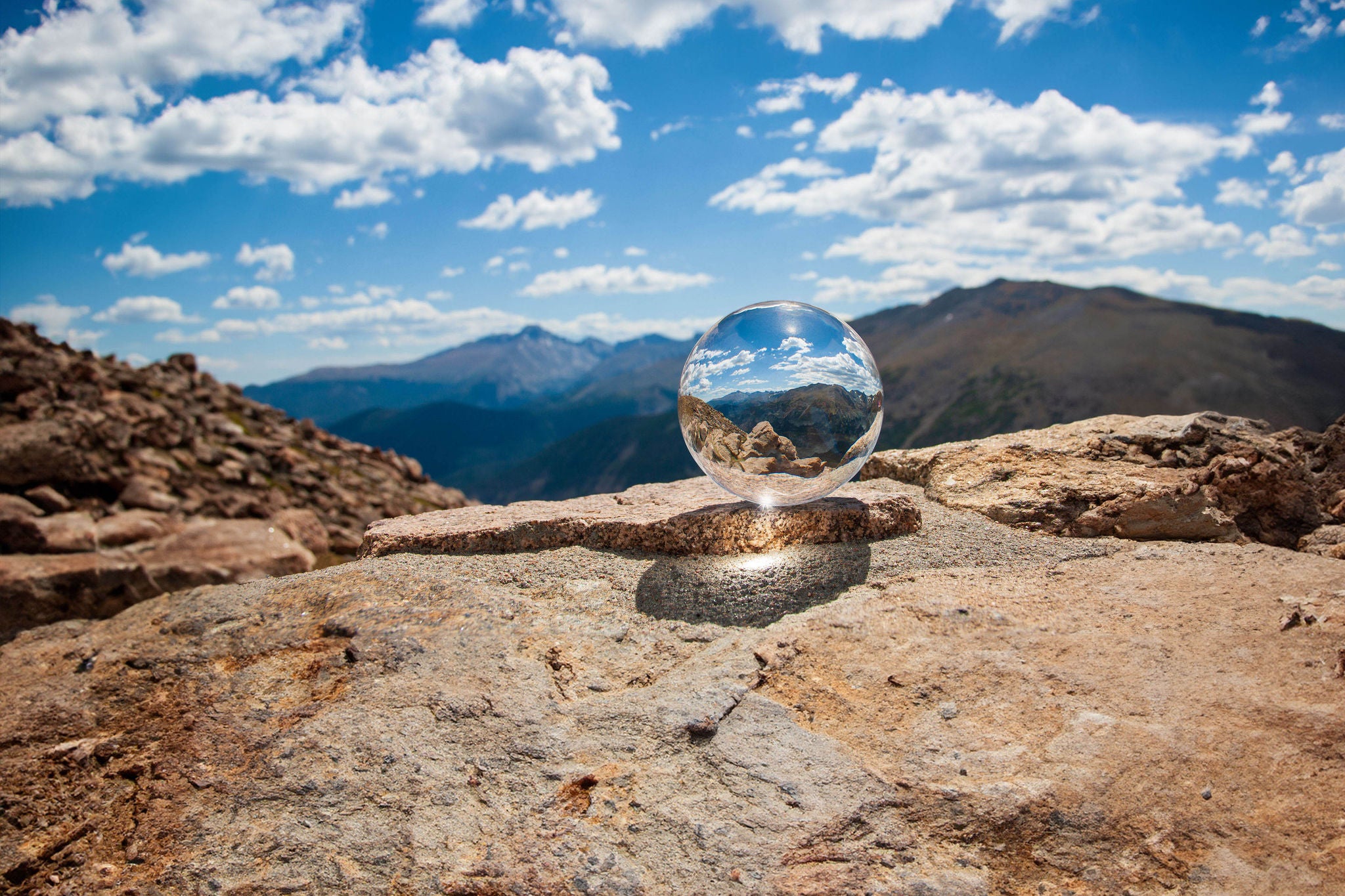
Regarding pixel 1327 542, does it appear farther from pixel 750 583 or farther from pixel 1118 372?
pixel 1118 372

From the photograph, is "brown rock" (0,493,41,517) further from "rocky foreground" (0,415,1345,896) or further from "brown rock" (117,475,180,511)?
"rocky foreground" (0,415,1345,896)

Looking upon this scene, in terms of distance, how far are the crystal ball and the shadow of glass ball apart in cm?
54

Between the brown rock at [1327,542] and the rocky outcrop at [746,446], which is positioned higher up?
the rocky outcrop at [746,446]

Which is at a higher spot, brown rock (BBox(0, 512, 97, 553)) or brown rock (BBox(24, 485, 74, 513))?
brown rock (BBox(24, 485, 74, 513))

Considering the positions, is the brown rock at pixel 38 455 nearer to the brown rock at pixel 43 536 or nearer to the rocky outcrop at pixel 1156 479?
the brown rock at pixel 43 536

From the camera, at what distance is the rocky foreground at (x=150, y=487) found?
12.1m

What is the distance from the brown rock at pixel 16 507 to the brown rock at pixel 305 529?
4843mm

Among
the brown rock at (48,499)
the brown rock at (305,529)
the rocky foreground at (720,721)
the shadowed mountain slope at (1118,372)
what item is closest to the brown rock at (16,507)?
the brown rock at (48,499)

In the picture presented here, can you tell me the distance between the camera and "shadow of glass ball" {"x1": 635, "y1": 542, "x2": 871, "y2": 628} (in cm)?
470

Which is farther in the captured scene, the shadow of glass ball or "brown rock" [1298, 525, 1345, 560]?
"brown rock" [1298, 525, 1345, 560]

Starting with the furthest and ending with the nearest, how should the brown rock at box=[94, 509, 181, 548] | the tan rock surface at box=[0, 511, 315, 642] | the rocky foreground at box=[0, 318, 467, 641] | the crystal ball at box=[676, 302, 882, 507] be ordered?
the brown rock at box=[94, 509, 181, 548] → the rocky foreground at box=[0, 318, 467, 641] → the tan rock surface at box=[0, 511, 315, 642] → the crystal ball at box=[676, 302, 882, 507]

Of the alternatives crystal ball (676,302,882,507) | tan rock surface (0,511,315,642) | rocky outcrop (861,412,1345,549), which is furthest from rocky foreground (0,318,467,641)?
rocky outcrop (861,412,1345,549)

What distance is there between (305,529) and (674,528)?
17.4m

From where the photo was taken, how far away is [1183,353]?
132250mm
